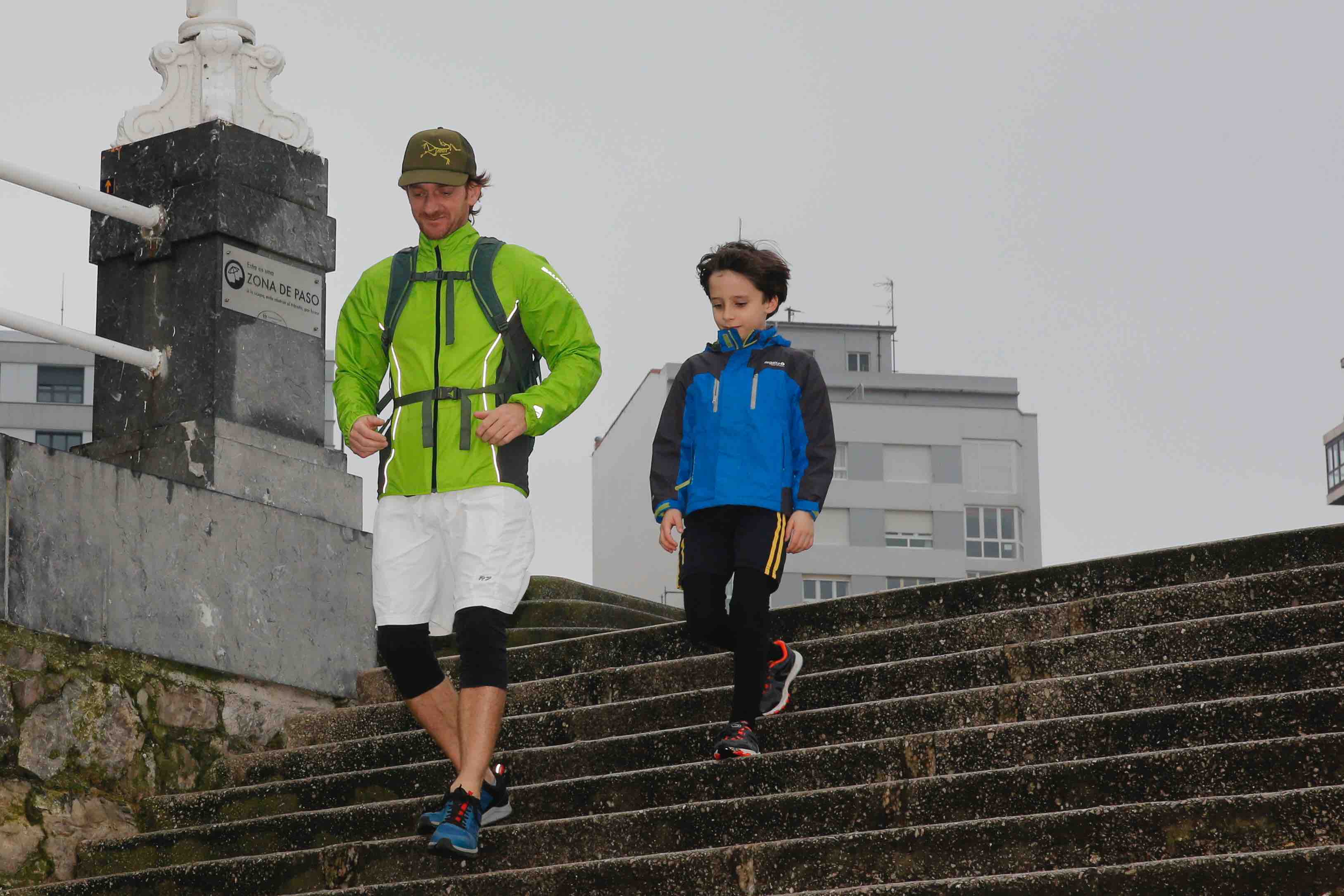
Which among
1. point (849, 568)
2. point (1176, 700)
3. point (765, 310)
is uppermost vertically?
point (849, 568)

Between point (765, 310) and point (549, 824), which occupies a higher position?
point (765, 310)

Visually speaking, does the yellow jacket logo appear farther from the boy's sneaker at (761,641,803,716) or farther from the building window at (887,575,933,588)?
the building window at (887,575,933,588)

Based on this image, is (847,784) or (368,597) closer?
(847,784)

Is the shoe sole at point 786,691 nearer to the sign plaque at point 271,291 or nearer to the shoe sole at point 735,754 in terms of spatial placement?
the shoe sole at point 735,754

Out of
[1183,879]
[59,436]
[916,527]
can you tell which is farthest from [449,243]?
[59,436]

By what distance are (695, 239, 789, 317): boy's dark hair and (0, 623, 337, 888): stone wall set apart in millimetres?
2530

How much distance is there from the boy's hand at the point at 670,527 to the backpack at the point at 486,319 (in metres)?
0.61

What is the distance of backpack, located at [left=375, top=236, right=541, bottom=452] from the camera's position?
222 inches

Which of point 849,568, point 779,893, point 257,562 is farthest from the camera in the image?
point 849,568

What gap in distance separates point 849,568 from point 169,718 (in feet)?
202

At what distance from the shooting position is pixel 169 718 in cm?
711

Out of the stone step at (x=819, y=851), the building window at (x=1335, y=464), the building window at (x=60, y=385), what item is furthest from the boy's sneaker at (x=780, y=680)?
the building window at (x=1335, y=464)

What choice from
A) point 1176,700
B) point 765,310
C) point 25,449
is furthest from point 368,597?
point 1176,700

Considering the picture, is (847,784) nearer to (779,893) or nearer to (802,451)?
(779,893)
